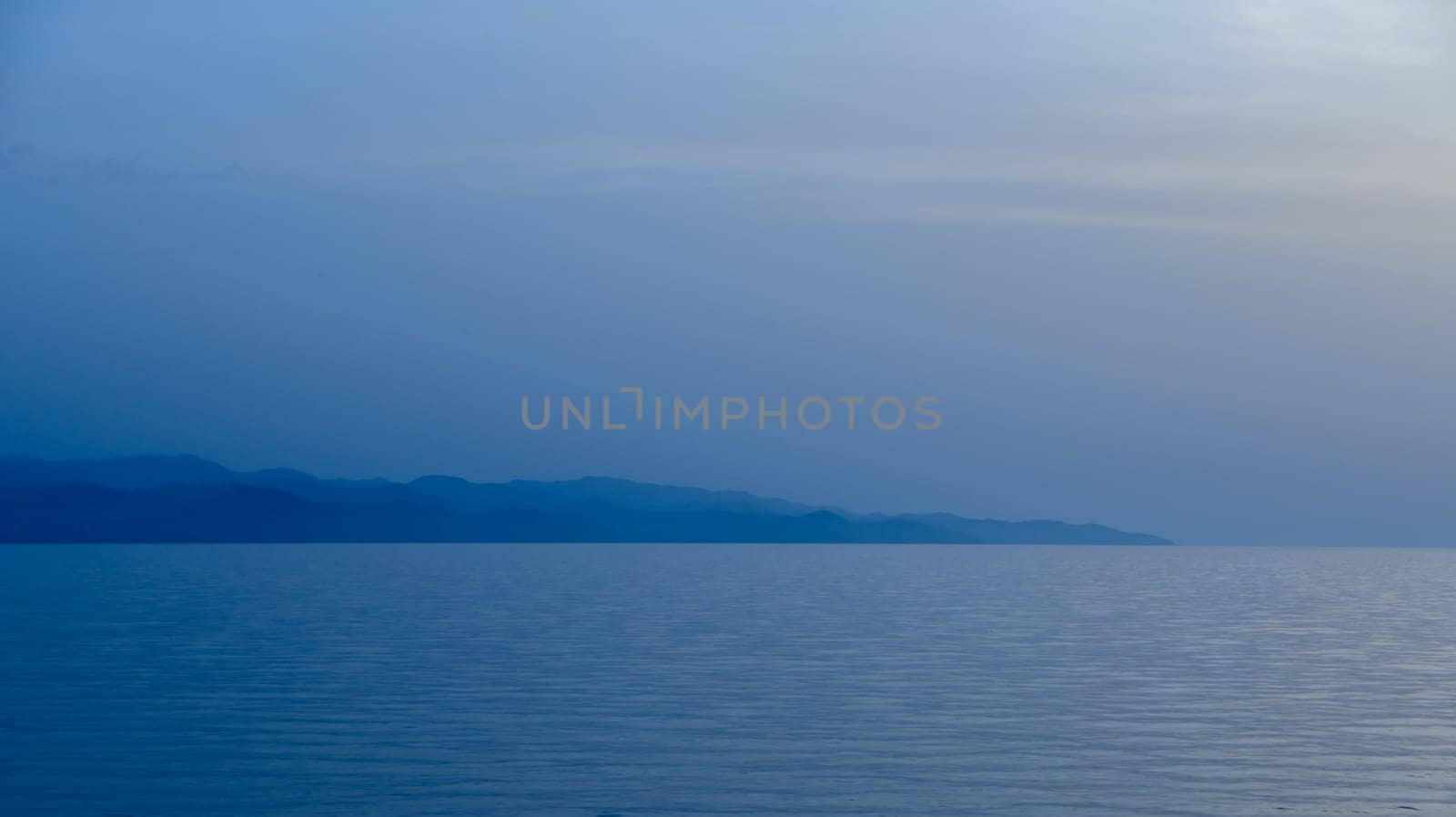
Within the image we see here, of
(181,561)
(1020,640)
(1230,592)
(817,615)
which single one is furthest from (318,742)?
(181,561)

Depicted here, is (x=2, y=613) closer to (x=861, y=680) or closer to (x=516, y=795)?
(x=861, y=680)

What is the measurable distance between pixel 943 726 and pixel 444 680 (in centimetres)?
1095

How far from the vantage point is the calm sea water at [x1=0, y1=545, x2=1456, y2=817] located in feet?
66.1

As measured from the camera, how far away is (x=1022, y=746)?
23828mm

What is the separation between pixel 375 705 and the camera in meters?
28.0

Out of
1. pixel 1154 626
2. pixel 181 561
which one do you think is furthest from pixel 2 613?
pixel 181 561

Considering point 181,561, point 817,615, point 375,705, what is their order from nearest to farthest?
point 375,705 < point 817,615 < point 181,561

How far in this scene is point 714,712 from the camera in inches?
1069

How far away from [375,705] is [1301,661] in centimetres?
2233

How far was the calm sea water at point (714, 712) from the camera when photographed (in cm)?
2014

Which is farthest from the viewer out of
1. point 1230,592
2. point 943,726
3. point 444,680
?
point 1230,592

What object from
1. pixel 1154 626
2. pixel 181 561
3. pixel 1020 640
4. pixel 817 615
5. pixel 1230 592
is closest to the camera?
pixel 1020 640

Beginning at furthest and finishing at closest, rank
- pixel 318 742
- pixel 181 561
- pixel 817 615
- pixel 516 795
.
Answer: pixel 181 561
pixel 817 615
pixel 318 742
pixel 516 795

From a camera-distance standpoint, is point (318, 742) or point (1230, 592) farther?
point (1230, 592)
